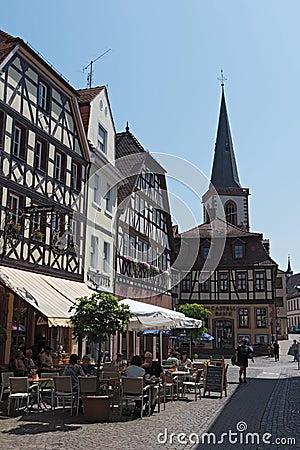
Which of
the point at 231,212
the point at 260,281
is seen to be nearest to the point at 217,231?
the point at 260,281

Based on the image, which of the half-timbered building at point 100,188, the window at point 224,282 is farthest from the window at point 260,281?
the half-timbered building at point 100,188

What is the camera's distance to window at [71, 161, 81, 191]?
22.2 m

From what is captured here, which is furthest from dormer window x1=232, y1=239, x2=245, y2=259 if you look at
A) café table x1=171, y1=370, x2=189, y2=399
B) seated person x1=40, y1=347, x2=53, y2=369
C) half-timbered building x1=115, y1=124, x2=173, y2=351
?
seated person x1=40, y1=347, x2=53, y2=369

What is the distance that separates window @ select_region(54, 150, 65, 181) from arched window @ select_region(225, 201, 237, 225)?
164ft

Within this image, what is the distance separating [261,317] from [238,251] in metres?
6.80

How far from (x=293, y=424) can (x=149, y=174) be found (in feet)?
74.7

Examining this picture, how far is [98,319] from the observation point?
12609mm

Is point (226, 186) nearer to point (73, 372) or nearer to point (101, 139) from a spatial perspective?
point (101, 139)

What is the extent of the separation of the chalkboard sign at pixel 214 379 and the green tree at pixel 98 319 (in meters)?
4.80

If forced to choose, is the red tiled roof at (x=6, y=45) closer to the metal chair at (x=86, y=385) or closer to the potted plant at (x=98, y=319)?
the potted plant at (x=98, y=319)

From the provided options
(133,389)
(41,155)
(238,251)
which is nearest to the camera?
(133,389)

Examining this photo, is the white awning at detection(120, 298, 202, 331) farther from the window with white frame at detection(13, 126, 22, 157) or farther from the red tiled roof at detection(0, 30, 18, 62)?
the red tiled roof at detection(0, 30, 18, 62)

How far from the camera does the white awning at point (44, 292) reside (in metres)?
15.1

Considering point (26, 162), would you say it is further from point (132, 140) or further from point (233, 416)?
point (132, 140)
